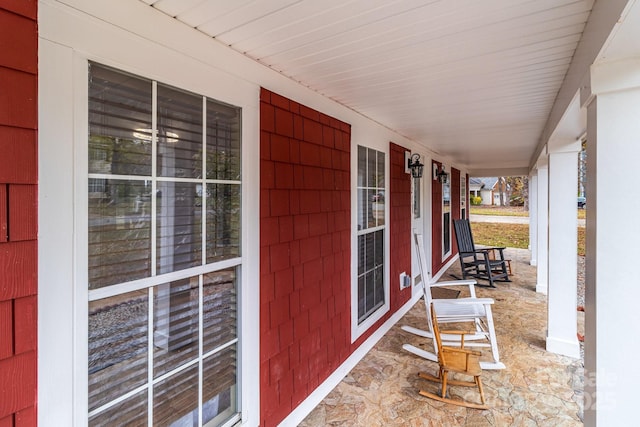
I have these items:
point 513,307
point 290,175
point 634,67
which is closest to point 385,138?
point 290,175

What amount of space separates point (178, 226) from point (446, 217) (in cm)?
709

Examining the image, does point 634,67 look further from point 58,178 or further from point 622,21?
point 58,178

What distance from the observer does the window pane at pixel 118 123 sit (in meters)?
1.20

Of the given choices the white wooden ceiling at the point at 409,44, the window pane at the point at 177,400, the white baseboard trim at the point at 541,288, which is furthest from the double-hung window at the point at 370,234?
the white baseboard trim at the point at 541,288

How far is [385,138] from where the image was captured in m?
3.80

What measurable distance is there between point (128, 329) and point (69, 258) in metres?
0.40

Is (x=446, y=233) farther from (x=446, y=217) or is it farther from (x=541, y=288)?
(x=541, y=288)

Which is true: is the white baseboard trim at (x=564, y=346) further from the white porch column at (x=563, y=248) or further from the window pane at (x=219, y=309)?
the window pane at (x=219, y=309)

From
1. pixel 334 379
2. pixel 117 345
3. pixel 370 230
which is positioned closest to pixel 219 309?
pixel 117 345

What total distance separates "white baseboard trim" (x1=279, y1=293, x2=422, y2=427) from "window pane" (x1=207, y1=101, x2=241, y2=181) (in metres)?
1.70

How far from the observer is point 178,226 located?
1.51 metres

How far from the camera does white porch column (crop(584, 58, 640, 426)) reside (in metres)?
1.33

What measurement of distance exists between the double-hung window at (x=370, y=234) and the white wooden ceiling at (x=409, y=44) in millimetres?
791

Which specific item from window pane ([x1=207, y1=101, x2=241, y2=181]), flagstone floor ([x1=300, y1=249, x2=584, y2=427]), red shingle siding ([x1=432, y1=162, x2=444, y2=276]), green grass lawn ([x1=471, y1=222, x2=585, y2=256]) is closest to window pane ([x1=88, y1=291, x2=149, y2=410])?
window pane ([x1=207, y1=101, x2=241, y2=181])
